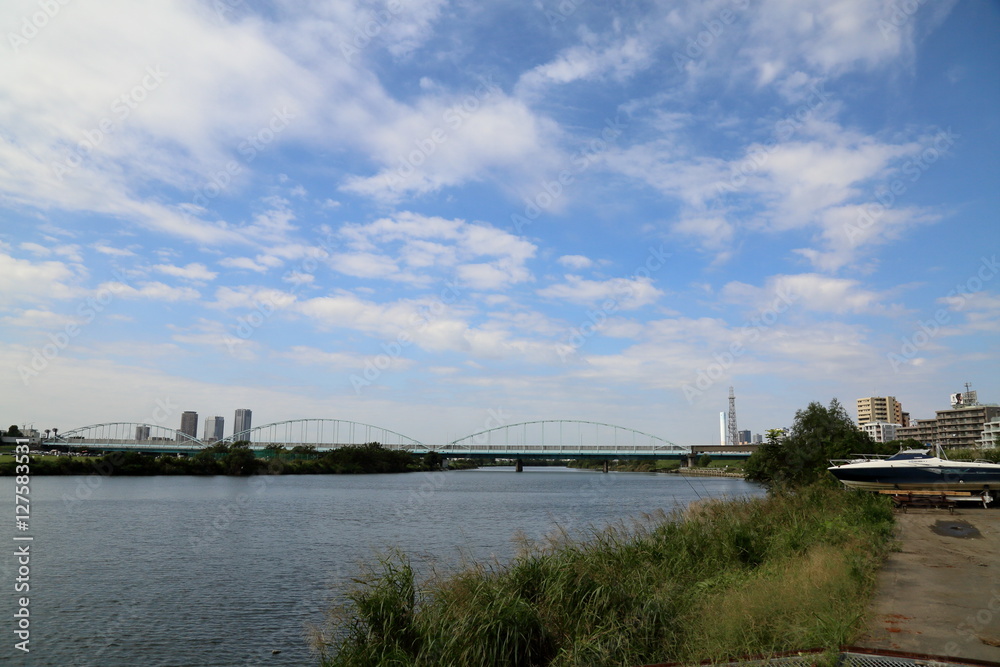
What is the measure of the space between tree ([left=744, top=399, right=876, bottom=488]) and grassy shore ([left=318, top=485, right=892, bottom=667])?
23.5 metres

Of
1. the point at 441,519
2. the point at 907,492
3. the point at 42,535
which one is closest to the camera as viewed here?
the point at 907,492

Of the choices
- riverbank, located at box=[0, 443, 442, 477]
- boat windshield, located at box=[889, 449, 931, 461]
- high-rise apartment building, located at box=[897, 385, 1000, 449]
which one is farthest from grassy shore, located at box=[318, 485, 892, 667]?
high-rise apartment building, located at box=[897, 385, 1000, 449]

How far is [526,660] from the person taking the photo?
29.6 feet

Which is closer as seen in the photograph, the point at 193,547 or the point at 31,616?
the point at 31,616

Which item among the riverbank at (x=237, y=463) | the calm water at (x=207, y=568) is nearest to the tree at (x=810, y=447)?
the calm water at (x=207, y=568)

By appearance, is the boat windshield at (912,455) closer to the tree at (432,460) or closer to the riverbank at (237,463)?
the riverbank at (237,463)

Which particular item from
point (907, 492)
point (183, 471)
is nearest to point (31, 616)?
point (907, 492)

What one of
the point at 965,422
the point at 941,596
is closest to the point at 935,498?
the point at 941,596

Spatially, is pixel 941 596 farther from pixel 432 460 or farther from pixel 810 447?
pixel 432 460

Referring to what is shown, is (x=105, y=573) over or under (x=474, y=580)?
under

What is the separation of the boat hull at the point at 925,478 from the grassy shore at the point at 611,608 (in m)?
13.5

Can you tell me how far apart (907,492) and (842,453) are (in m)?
17.2

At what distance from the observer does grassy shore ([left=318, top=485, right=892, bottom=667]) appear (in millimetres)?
8609

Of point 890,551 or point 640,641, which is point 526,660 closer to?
point 640,641
